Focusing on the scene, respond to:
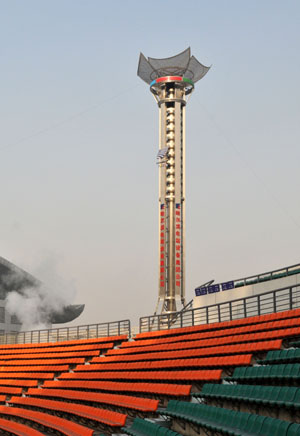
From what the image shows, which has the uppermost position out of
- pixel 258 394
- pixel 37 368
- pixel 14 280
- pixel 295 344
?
pixel 14 280

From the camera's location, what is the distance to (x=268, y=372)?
10875mm

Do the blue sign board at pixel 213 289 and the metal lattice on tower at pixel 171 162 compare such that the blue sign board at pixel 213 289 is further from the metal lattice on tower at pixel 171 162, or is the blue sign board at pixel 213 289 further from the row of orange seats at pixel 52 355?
the metal lattice on tower at pixel 171 162

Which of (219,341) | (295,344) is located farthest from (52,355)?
(295,344)

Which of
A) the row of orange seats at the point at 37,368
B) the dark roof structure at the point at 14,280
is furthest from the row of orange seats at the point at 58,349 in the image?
the dark roof structure at the point at 14,280

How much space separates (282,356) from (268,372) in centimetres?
83

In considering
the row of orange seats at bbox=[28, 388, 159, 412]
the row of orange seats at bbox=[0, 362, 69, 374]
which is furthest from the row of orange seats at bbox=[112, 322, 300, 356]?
the row of orange seats at bbox=[28, 388, 159, 412]

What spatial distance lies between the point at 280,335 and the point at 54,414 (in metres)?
7.54

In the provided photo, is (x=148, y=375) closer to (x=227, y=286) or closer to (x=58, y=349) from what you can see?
(x=227, y=286)

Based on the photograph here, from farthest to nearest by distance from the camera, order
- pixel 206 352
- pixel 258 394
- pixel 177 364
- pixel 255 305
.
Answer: pixel 255 305 → pixel 177 364 → pixel 206 352 → pixel 258 394

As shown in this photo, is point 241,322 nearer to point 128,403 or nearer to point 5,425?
point 128,403

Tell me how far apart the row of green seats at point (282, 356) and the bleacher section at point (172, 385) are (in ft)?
0.09

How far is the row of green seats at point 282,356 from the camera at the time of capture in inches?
432

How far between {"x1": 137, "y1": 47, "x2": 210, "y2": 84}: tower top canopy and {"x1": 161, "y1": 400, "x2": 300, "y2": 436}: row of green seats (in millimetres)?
33247

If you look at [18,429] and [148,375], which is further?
[18,429]
